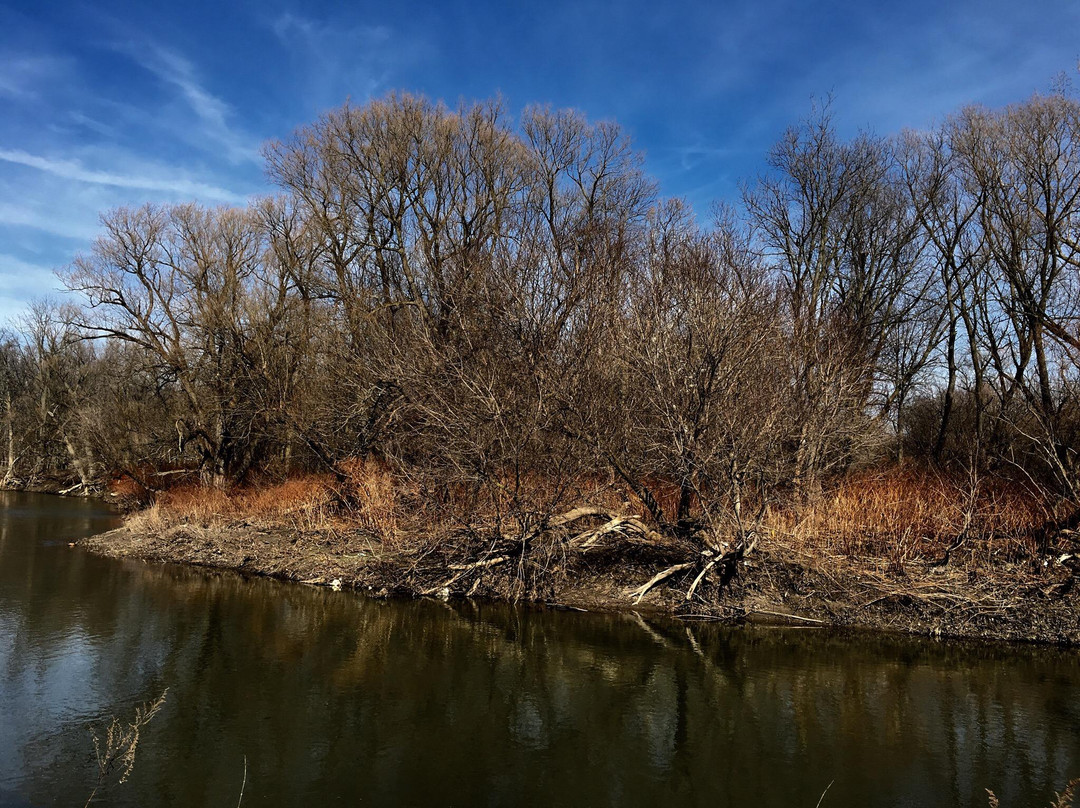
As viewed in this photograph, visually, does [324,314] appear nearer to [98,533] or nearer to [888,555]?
[98,533]

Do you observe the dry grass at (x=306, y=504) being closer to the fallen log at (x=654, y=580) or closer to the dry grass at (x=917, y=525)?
the fallen log at (x=654, y=580)

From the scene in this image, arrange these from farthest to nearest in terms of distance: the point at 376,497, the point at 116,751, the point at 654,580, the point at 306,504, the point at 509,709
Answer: the point at 306,504
the point at 376,497
the point at 654,580
the point at 509,709
the point at 116,751

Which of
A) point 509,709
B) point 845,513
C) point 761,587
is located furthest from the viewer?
point 845,513

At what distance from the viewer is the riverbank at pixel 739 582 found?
12688mm

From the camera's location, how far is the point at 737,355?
13.4 m

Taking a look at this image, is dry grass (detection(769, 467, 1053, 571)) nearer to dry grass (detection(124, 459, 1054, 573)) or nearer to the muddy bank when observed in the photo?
dry grass (detection(124, 459, 1054, 573))

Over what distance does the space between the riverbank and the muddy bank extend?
0.02 m

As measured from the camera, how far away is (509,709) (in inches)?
364

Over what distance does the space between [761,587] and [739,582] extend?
1.28ft

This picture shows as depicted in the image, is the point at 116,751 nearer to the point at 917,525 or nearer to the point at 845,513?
the point at 845,513

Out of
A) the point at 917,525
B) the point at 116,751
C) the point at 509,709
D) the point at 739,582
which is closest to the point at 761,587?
the point at 739,582

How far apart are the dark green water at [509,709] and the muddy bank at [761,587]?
1.96ft

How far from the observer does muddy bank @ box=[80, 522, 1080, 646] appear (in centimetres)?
1262

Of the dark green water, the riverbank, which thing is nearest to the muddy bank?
the riverbank
